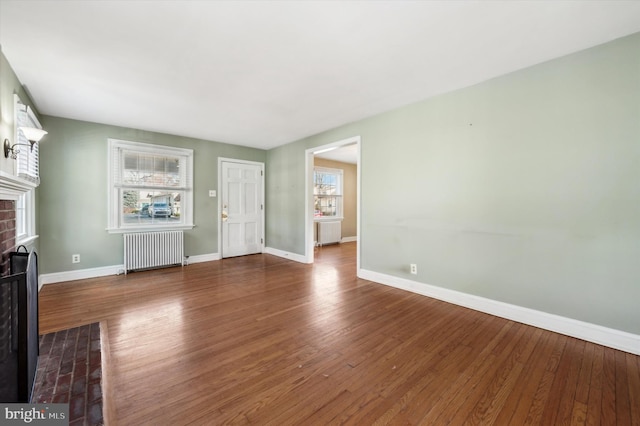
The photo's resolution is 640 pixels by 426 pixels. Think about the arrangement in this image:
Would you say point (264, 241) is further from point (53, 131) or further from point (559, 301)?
point (559, 301)

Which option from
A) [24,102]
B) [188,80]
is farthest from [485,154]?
[24,102]

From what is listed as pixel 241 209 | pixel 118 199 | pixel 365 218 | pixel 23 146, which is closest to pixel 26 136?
pixel 23 146

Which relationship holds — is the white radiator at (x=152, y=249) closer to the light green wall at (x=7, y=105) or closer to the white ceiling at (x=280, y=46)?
the light green wall at (x=7, y=105)

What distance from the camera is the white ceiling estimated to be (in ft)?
6.08

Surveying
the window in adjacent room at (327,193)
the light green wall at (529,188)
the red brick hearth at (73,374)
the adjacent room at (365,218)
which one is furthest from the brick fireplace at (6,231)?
the window in adjacent room at (327,193)

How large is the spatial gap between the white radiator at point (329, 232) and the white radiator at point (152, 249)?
11.6 ft

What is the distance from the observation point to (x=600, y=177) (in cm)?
225

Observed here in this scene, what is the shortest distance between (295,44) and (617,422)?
333 centimetres

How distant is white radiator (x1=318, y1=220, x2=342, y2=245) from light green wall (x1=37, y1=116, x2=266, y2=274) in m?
4.33

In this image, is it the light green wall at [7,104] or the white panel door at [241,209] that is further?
the white panel door at [241,209]

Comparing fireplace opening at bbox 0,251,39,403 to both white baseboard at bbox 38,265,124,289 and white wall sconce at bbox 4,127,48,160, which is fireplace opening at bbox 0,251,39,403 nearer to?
white wall sconce at bbox 4,127,48,160

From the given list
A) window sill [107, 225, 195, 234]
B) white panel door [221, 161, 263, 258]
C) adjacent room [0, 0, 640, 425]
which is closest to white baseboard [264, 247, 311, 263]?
white panel door [221, 161, 263, 258]

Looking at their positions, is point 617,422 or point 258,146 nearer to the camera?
point 617,422

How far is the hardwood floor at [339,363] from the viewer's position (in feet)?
4.98
